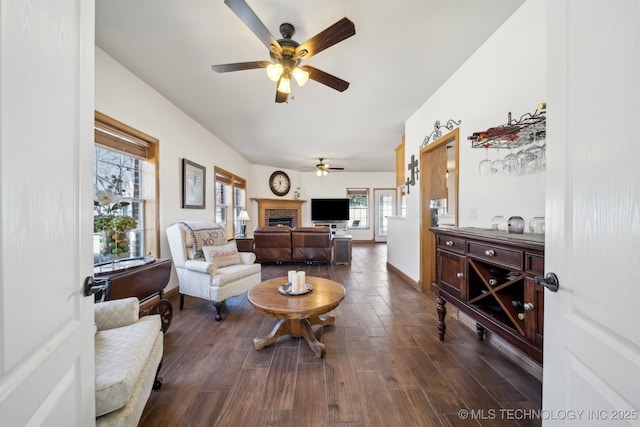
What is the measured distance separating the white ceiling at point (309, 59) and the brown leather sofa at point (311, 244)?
6.81ft

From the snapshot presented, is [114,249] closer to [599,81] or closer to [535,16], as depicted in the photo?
[599,81]

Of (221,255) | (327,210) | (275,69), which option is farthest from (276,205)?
(275,69)

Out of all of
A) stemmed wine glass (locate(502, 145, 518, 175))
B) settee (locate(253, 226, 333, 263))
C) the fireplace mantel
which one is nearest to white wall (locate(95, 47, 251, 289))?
settee (locate(253, 226, 333, 263))

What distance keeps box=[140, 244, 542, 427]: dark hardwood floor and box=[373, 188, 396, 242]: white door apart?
627 centimetres

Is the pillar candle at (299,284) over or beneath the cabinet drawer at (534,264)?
beneath

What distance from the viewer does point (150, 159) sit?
9.76 ft

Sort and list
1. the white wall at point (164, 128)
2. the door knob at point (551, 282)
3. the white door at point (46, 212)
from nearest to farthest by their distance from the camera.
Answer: the white door at point (46, 212)
the door knob at point (551, 282)
the white wall at point (164, 128)

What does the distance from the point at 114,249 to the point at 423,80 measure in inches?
135

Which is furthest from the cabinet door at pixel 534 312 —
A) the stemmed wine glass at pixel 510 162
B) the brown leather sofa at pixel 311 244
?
the brown leather sofa at pixel 311 244

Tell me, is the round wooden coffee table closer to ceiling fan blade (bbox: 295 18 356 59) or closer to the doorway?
the doorway

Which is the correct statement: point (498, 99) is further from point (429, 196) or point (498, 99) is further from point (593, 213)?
point (593, 213)

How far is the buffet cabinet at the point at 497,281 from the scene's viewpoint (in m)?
1.23

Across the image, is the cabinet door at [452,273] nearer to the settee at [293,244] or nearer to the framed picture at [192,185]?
the settee at [293,244]

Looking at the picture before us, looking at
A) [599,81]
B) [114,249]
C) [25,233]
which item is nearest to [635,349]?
[599,81]
